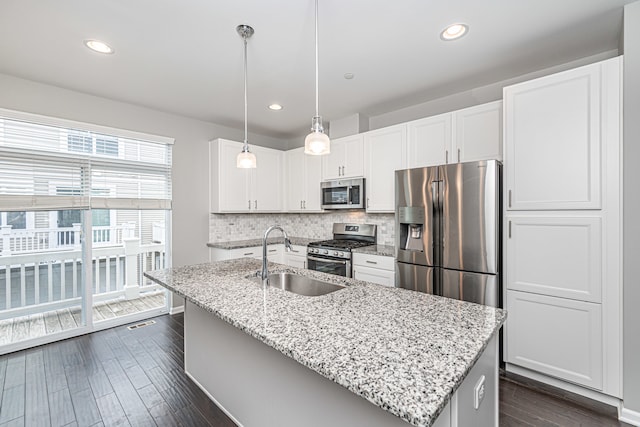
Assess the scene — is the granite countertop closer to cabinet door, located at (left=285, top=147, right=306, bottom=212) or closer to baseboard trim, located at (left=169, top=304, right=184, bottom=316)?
baseboard trim, located at (left=169, top=304, right=184, bottom=316)

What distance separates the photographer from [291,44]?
2193 millimetres

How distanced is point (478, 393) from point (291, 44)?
2.44 m

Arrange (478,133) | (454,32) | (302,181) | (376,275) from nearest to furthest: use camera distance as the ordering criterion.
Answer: (454,32)
(478,133)
(376,275)
(302,181)

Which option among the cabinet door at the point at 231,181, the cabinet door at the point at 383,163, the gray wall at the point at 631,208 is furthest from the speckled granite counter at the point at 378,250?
the cabinet door at the point at 231,181

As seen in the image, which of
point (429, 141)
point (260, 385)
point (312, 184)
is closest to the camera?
point (260, 385)

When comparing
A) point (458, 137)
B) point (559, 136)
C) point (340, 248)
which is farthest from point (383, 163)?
point (559, 136)

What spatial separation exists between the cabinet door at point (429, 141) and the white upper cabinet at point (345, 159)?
2.26 feet

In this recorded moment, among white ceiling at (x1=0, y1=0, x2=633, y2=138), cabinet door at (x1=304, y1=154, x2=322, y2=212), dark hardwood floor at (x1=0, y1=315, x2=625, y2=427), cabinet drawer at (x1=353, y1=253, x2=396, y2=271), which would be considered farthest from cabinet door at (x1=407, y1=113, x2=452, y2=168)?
dark hardwood floor at (x1=0, y1=315, x2=625, y2=427)

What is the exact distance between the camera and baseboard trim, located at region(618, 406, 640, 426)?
180cm

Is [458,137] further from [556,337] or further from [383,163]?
[556,337]

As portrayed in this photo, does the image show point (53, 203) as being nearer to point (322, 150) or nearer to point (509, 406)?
point (322, 150)

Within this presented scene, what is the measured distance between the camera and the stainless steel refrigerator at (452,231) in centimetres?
231

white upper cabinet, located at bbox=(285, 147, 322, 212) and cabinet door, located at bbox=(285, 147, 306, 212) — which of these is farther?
cabinet door, located at bbox=(285, 147, 306, 212)

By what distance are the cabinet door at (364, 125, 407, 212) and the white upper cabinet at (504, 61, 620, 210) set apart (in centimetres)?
113
